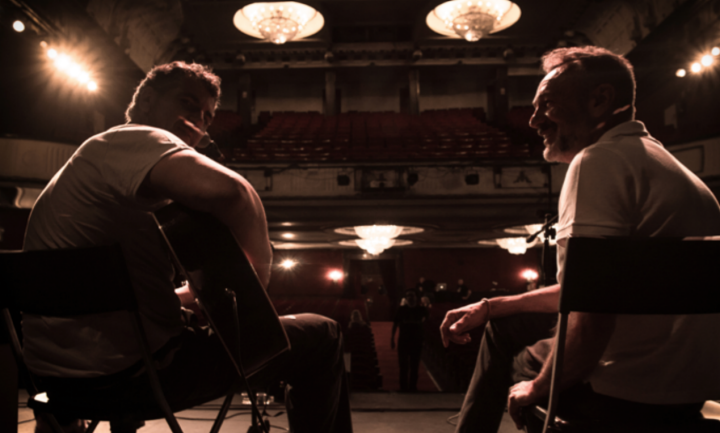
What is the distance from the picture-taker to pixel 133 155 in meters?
0.76

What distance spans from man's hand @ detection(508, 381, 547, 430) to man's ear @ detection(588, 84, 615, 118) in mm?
586

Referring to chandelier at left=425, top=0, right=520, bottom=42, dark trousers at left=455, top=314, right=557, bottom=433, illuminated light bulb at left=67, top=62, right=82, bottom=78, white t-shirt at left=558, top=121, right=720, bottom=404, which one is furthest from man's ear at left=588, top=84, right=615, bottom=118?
illuminated light bulb at left=67, top=62, right=82, bottom=78

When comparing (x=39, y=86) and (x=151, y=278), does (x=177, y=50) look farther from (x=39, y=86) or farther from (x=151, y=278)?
(x=151, y=278)

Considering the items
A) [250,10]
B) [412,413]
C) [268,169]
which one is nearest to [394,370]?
[268,169]

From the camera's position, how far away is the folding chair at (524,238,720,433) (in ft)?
2.08

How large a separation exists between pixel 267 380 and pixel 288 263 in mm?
13281

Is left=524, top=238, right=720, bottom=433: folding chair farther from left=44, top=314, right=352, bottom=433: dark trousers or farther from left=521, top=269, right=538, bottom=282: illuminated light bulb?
left=521, top=269, right=538, bottom=282: illuminated light bulb

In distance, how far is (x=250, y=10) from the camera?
798 cm

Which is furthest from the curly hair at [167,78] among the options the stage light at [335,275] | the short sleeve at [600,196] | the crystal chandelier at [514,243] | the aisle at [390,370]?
the stage light at [335,275]

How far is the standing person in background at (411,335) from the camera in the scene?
4.75 metres

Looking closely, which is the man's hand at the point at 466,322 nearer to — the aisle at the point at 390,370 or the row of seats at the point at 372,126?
the aisle at the point at 390,370

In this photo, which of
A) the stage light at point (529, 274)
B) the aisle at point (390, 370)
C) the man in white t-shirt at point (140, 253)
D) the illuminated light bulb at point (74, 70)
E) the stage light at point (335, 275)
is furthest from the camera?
the stage light at point (335, 275)

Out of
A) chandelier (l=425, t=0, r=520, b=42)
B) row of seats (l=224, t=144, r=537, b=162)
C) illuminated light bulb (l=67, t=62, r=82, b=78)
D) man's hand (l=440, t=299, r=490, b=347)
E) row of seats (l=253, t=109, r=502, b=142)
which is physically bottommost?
man's hand (l=440, t=299, r=490, b=347)

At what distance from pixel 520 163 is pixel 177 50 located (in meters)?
8.49
